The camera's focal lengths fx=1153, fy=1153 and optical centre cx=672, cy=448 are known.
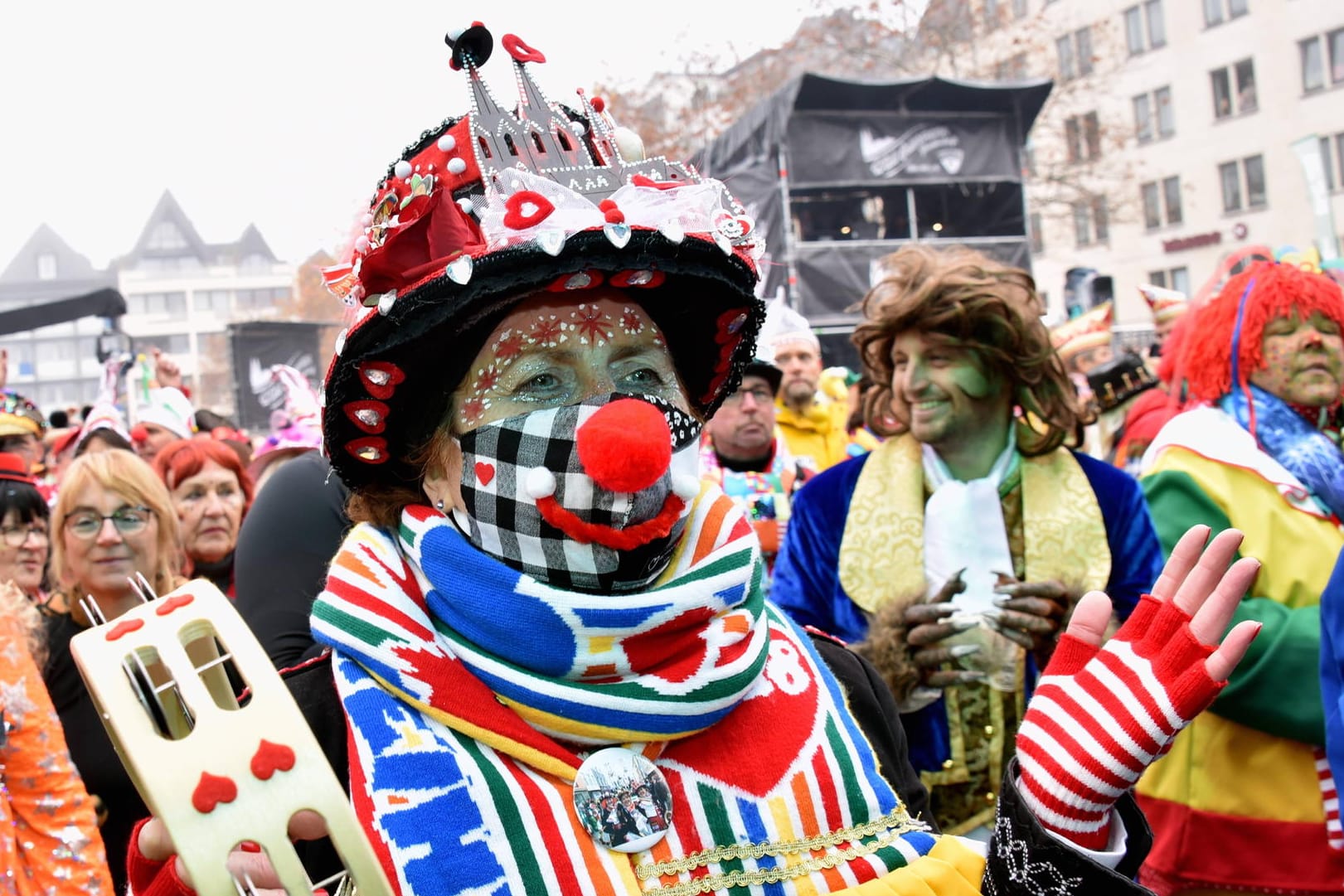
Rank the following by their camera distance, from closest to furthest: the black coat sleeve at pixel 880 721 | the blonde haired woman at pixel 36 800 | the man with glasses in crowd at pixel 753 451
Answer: the black coat sleeve at pixel 880 721
the blonde haired woman at pixel 36 800
the man with glasses in crowd at pixel 753 451

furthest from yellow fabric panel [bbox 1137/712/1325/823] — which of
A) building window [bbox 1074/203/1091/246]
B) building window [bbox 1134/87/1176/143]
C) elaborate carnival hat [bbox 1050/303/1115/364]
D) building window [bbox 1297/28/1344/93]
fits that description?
building window [bbox 1074/203/1091/246]

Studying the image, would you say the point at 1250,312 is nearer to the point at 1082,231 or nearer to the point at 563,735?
the point at 563,735

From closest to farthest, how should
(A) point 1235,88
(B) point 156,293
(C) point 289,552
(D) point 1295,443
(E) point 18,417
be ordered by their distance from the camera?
1. (C) point 289,552
2. (D) point 1295,443
3. (E) point 18,417
4. (A) point 1235,88
5. (B) point 156,293

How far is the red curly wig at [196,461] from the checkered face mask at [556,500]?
3.43 meters

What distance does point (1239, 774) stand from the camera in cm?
327

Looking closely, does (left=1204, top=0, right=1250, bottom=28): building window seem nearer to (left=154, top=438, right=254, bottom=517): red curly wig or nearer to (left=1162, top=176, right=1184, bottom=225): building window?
(left=1162, top=176, right=1184, bottom=225): building window

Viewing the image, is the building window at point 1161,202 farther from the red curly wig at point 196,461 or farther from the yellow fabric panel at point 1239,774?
the yellow fabric panel at point 1239,774

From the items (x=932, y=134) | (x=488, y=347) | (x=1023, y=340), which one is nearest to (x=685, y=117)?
(x=932, y=134)

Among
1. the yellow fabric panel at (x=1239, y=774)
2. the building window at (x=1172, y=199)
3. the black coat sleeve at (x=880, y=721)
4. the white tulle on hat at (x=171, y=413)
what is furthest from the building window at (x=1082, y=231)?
the black coat sleeve at (x=880, y=721)

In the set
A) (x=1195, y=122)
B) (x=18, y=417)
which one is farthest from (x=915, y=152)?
(x=1195, y=122)

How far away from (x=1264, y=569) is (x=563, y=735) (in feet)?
8.08

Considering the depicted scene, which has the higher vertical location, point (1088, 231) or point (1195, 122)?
point (1195, 122)

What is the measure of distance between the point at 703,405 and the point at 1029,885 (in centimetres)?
100

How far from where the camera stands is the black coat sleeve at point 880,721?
1889 mm
